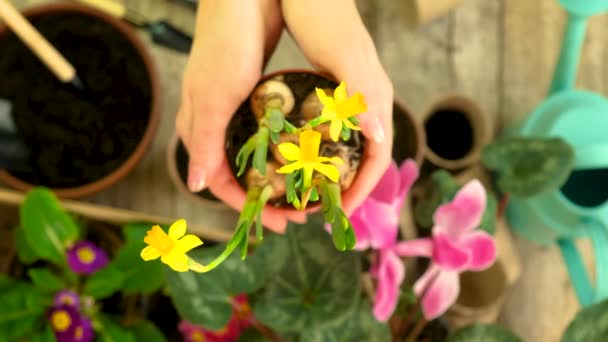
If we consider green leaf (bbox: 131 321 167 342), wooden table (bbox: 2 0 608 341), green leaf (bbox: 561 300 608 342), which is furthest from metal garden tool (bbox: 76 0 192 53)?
green leaf (bbox: 561 300 608 342)

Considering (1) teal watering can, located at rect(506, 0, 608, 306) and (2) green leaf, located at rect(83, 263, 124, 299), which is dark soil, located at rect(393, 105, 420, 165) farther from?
(2) green leaf, located at rect(83, 263, 124, 299)

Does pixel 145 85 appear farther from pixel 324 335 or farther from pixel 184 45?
pixel 324 335

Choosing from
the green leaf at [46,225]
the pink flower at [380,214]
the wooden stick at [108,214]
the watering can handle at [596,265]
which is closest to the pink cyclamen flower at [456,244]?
the pink flower at [380,214]

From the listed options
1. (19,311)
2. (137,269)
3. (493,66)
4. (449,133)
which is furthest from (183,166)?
(493,66)

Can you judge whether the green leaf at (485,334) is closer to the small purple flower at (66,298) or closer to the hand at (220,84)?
the hand at (220,84)

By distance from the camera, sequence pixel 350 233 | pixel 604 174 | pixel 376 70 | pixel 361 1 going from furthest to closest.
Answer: pixel 361 1, pixel 604 174, pixel 376 70, pixel 350 233

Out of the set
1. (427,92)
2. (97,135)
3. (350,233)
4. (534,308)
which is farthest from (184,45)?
(534,308)
